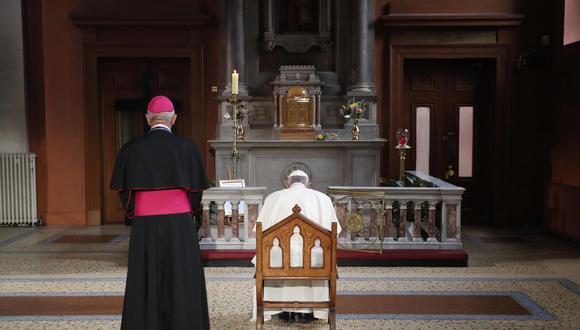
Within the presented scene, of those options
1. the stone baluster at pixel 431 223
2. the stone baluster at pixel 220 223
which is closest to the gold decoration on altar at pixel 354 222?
the stone baluster at pixel 431 223

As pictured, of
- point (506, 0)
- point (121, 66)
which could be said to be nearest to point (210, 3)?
point (121, 66)

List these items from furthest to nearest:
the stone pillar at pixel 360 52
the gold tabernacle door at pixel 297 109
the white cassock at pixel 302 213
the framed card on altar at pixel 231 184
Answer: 1. the stone pillar at pixel 360 52
2. the gold tabernacle door at pixel 297 109
3. the framed card on altar at pixel 231 184
4. the white cassock at pixel 302 213

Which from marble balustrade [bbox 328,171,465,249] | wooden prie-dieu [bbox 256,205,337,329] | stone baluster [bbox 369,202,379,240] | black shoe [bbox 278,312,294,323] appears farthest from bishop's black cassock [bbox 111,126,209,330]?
stone baluster [bbox 369,202,379,240]

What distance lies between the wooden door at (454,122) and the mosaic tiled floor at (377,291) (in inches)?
80.9

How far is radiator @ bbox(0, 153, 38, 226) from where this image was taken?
29.4 feet

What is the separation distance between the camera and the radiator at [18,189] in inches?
353

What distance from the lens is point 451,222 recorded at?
6254mm

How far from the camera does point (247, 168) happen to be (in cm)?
796

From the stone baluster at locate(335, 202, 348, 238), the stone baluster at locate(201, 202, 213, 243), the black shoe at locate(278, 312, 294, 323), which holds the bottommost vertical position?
the black shoe at locate(278, 312, 294, 323)

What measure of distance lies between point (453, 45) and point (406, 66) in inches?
30.7

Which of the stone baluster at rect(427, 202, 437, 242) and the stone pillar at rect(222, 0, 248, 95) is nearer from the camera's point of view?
the stone baluster at rect(427, 202, 437, 242)

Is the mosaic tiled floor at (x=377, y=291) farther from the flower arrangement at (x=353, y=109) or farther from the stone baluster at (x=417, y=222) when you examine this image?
the flower arrangement at (x=353, y=109)

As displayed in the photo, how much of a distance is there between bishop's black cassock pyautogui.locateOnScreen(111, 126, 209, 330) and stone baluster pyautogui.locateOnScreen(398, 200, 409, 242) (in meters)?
3.07

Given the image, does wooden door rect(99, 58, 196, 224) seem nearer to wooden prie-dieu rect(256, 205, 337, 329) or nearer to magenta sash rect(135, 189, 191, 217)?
magenta sash rect(135, 189, 191, 217)
